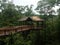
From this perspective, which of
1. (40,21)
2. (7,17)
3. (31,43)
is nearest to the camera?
(31,43)

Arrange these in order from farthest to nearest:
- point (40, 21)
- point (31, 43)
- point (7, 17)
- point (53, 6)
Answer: point (53, 6) < point (7, 17) < point (40, 21) < point (31, 43)

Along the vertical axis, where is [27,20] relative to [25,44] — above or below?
above

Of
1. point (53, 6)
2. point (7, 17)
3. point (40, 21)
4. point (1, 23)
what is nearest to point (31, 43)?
point (40, 21)

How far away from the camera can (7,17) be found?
19188 millimetres

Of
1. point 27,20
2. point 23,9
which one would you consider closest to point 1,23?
point 27,20

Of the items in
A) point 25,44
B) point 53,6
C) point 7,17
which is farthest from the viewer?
point 53,6

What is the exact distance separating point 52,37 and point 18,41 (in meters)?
2.57

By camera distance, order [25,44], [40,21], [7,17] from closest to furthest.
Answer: [25,44]
[40,21]
[7,17]

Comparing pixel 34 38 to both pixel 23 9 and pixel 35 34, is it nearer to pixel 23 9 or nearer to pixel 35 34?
pixel 35 34

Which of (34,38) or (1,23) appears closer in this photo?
(34,38)

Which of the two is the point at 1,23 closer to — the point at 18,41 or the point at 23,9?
the point at 18,41

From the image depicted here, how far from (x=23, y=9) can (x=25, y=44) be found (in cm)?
1343

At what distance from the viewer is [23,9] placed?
82.5 ft

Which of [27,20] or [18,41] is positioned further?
[27,20]
